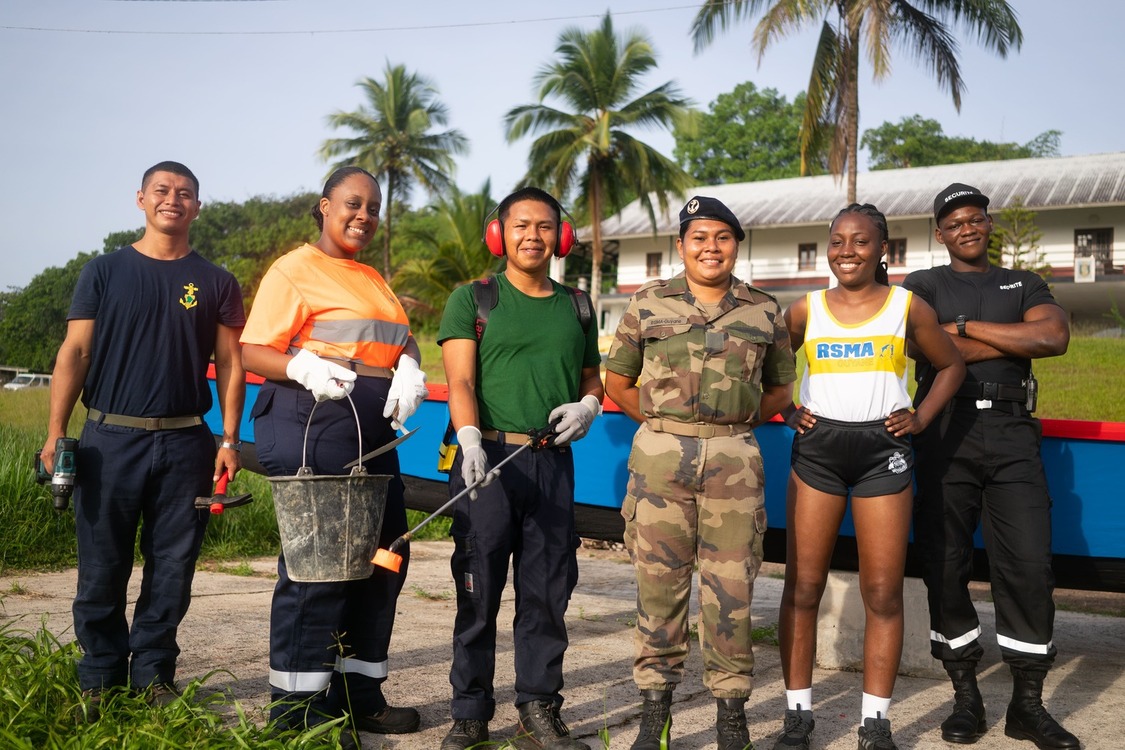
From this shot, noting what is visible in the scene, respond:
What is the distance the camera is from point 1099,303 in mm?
25375

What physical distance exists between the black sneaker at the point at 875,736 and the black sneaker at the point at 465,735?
4.09 ft

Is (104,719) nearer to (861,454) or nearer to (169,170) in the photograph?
(169,170)

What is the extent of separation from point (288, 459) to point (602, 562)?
5979mm

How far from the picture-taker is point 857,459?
11.3 ft

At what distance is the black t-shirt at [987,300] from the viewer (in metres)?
3.87

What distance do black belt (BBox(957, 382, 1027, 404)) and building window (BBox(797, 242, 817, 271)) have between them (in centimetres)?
2614

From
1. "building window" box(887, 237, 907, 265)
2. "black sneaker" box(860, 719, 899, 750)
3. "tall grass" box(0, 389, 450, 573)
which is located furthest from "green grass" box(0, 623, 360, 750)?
"building window" box(887, 237, 907, 265)

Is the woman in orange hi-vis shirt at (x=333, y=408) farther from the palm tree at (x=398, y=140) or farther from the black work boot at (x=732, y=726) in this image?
the palm tree at (x=398, y=140)

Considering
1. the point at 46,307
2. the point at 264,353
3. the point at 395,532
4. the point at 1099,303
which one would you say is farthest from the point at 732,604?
the point at 1099,303

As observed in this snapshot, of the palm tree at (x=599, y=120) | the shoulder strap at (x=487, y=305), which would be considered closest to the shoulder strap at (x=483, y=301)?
the shoulder strap at (x=487, y=305)

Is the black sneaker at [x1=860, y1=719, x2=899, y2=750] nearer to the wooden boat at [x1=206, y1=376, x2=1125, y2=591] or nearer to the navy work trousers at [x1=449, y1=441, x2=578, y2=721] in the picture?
the navy work trousers at [x1=449, y1=441, x2=578, y2=721]

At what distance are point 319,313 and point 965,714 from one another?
270 cm

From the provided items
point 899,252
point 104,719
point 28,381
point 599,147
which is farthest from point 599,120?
point 104,719

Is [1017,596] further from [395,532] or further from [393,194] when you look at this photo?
[393,194]
